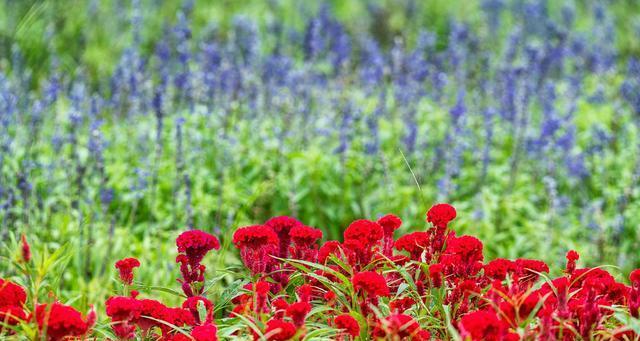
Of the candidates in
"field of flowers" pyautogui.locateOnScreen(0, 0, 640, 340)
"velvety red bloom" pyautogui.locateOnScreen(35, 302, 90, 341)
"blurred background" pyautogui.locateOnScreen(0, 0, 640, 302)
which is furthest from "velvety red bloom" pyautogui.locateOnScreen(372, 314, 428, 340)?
"blurred background" pyautogui.locateOnScreen(0, 0, 640, 302)

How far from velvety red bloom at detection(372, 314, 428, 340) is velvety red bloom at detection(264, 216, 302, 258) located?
0.58 meters

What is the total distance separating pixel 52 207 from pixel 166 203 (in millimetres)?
737

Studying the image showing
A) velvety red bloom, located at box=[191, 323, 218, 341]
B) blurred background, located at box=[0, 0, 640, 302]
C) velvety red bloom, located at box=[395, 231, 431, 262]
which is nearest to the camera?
velvety red bloom, located at box=[191, 323, 218, 341]

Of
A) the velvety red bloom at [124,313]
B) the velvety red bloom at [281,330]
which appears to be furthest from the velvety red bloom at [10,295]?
the velvety red bloom at [281,330]

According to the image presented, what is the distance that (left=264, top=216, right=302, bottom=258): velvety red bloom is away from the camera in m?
2.57

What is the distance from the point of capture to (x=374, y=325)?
2170 mm

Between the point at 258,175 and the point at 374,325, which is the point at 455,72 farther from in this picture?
the point at 374,325

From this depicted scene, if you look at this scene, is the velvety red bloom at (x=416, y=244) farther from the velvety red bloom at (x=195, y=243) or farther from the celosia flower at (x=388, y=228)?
the velvety red bloom at (x=195, y=243)

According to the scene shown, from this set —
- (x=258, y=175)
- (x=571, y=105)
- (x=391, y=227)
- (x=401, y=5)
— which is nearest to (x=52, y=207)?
(x=258, y=175)

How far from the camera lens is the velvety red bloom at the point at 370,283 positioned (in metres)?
2.09

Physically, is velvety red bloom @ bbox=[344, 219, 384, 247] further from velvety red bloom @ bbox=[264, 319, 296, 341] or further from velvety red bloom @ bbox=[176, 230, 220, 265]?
velvety red bloom @ bbox=[264, 319, 296, 341]

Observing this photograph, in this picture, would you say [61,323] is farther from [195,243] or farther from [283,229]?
[283,229]

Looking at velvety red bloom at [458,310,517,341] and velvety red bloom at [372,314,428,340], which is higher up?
velvety red bloom at [458,310,517,341]

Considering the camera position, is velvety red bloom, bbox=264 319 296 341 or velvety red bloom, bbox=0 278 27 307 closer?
velvety red bloom, bbox=264 319 296 341
